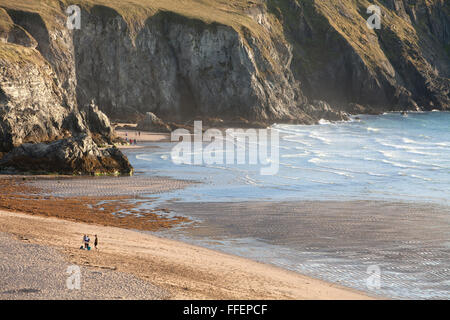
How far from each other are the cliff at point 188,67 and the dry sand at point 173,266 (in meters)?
26.0

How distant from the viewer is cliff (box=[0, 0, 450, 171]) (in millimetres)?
56406

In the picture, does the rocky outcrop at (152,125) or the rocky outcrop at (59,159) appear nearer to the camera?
the rocky outcrop at (59,159)

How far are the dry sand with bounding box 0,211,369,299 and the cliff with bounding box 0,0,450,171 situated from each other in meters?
26.0

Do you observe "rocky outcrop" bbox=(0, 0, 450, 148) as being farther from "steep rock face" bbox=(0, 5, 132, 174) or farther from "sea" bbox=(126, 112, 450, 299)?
"sea" bbox=(126, 112, 450, 299)

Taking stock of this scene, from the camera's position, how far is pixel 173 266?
21.5m

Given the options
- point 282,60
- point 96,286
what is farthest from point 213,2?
point 96,286

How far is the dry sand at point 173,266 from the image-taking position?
62.0 ft

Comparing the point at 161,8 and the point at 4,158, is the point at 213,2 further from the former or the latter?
the point at 4,158

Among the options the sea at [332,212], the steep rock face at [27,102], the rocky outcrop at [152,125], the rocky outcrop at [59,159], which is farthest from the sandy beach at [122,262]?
the rocky outcrop at [152,125]

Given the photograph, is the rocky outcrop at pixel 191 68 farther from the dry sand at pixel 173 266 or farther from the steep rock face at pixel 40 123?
the dry sand at pixel 173 266

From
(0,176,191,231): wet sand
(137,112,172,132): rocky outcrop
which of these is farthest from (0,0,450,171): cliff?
(0,176,191,231): wet sand
